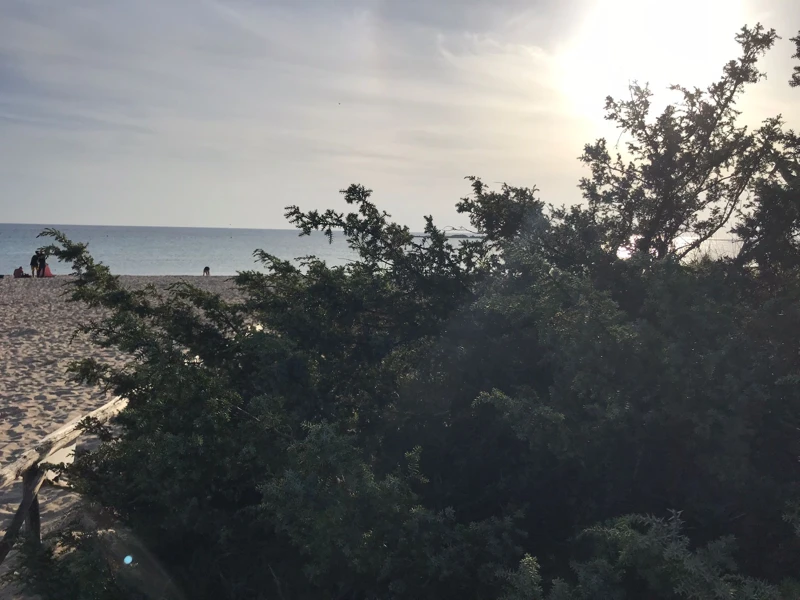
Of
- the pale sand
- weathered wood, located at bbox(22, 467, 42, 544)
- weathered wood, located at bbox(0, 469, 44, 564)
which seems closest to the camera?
weathered wood, located at bbox(0, 469, 44, 564)

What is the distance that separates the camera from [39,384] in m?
10.1

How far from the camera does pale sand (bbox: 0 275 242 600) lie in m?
6.11

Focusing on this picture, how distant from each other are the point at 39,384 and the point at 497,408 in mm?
9103

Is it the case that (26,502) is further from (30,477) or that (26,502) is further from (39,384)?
(39,384)

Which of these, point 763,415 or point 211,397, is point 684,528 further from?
point 211,397

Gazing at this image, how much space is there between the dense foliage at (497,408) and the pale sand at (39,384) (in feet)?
3.39

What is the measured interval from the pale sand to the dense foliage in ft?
3.39

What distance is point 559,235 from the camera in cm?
533

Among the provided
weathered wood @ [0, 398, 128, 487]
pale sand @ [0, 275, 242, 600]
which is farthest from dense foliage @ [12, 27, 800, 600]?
pale sand @ [0, 275, 242, 600]

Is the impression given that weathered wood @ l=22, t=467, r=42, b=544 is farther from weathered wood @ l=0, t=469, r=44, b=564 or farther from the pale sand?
the pale sand

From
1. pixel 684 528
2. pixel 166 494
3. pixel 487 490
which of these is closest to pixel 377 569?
pixel 487 490

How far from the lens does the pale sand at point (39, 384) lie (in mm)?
6109

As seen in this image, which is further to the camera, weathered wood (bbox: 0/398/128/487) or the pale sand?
A: the pale sand

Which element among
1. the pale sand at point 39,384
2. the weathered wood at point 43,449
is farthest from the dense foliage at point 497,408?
the pale sand at point 39,384
